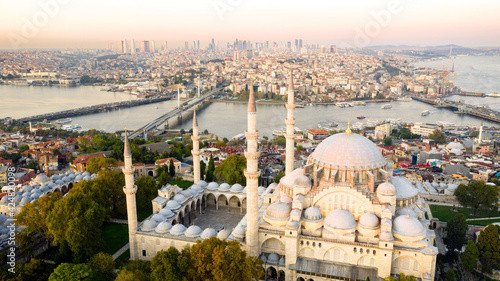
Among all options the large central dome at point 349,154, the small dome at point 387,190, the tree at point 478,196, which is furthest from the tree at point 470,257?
the tree at point 478,196

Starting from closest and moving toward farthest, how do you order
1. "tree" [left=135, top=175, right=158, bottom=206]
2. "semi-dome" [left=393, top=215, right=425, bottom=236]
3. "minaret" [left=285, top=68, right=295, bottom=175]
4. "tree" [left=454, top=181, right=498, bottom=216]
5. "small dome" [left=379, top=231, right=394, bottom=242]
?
"small dome" [left=379, top=231, right=394, bottom=242], "semi-dome" [left=393, top=215, right=425, bottom=236], "minaret" [left=285, top=68, right=295, bottom=175], "tree" [left=454, top=181, right=498, bottom=216], "tree" [left=135, top=175, right=158, bottom=206]

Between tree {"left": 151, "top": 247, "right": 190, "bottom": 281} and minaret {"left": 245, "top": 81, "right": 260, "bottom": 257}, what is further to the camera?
minaret {"left": 245, "top": 81, "right": 260, "bottom": 257}

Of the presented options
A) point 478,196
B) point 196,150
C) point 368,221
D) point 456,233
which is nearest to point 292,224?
point 368,221

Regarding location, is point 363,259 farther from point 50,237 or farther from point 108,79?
point 108,79

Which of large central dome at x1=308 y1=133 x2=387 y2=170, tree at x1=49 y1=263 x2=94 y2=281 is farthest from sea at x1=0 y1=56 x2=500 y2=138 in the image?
tree at x1=49 y1=263 x2=94 y2=281

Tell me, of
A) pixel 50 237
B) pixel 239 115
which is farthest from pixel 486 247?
pixel 239 115

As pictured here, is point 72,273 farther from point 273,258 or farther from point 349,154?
point 349,154

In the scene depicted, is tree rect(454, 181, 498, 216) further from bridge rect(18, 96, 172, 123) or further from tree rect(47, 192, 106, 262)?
bridge rect(18, 96, 172, 123)

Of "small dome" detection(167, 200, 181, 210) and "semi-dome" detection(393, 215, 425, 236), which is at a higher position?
"semi-dome" detection(393, 215, 425, 236)

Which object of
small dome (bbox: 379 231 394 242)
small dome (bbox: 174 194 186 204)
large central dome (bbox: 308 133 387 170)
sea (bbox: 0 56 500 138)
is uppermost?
large central dome (bbox: 308 133 387 170)
